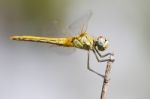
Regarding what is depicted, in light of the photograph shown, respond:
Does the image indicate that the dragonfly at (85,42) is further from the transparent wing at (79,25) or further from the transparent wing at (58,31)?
the transparent wing at (58,31)

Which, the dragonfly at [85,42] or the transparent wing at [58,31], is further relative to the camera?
the transparent wing at [58,31]

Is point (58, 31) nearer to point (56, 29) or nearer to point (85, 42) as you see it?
point (56, 29)

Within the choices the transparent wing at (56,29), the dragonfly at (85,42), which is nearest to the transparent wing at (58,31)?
the transparent wing at (56,29)

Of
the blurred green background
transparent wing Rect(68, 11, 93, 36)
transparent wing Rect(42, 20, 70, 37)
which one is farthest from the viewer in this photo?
the blurred green background

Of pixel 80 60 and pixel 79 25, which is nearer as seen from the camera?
pixel 79 25

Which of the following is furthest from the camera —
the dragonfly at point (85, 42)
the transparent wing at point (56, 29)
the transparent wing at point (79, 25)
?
the transparent wing at point (56, 29)

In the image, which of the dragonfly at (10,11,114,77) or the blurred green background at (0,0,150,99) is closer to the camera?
the dragonfly at (10,11,114,77)

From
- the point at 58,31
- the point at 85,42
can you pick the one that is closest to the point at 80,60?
the point at 58,31

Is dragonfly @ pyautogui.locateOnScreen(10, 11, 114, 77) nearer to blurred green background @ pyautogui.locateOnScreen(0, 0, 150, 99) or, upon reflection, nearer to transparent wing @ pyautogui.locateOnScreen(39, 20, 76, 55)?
transparent wing @ pyautogui.locateOnScreen(39, 20, 76, 55)

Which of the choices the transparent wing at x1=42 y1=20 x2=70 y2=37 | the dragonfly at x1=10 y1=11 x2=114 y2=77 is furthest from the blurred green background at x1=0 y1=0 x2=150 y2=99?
the dragonfly at x1=10 y1=11 x2=114 y2=77
